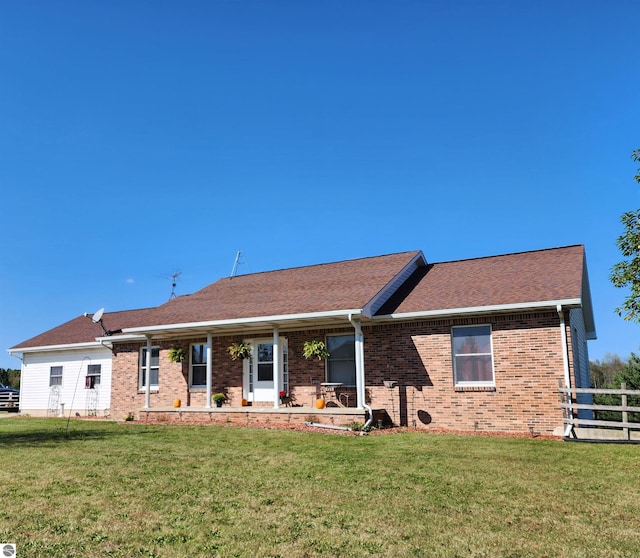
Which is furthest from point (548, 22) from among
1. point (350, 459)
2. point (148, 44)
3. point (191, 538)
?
point (191, 538)

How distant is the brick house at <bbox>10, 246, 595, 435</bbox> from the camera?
1280 centimetres

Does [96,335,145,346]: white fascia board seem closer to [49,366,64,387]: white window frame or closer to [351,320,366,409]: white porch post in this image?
[49,366,64,387]: white window frame

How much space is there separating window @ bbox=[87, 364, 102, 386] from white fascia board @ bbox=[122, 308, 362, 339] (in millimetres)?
5534

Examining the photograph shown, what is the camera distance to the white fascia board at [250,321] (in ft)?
45.2

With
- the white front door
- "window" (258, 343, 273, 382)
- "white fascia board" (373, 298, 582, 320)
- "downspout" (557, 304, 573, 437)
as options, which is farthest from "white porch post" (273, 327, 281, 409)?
"downspout" (557, 304, 573, 437)

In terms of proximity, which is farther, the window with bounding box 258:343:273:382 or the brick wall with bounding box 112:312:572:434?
the window with bounding box 258:343:273:382

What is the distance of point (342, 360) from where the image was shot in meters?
15.4

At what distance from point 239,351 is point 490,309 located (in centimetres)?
779

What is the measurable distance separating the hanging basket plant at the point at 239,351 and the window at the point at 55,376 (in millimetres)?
11276

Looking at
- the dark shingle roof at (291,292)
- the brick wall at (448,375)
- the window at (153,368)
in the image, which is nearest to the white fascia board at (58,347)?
the window at (153,368)

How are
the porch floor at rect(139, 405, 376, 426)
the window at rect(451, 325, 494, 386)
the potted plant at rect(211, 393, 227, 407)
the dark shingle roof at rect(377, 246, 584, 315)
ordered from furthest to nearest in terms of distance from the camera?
the potted plant at rect(211, 393, 227, 407) < the porch floor at rect(139, 405, 376, 426) < the window at rect(451, 325, 494, 386) < the dark shingle roof at rect(377, 246, 584, 315)

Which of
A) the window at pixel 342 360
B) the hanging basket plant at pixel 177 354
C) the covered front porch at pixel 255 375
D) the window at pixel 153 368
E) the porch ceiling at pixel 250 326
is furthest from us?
the window at pixel 153 368

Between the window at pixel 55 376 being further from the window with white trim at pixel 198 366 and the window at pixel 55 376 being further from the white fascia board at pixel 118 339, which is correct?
the window with white trim at pixel 198 366

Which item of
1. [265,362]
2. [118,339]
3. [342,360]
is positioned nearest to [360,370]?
[342,360]
